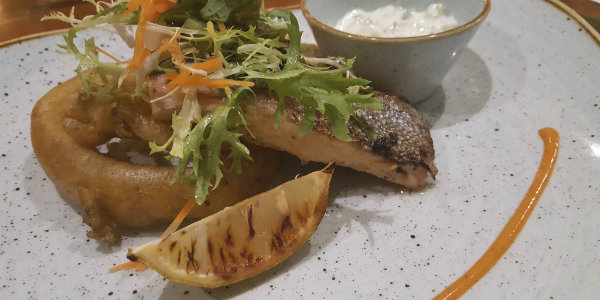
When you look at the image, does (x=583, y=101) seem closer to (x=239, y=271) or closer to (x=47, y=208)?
(x=239, y=271)

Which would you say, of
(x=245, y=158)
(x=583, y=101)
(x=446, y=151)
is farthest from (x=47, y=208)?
(x=583, y=101)

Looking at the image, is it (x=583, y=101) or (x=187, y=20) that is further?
Answer: (x=583, y=101)

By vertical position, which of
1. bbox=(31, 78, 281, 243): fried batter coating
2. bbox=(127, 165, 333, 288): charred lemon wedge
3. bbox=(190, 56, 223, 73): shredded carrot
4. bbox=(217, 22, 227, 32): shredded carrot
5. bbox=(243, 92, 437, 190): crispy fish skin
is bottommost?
bbox=(31, 78, 281, 243): fried batter coating

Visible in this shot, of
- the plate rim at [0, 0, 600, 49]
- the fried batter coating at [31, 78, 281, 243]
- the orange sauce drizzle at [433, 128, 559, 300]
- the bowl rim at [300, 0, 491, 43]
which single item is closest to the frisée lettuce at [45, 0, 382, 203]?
the fried batter coating at [31, 78, 281, 243]

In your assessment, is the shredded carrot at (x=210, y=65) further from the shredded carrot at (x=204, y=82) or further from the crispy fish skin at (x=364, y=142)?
the crispy fish skin at (x=364, y=142)

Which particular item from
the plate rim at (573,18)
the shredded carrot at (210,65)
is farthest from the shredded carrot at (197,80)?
the plate rim at (573,18)

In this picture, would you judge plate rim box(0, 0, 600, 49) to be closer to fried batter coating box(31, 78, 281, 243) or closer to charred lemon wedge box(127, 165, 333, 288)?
fried batter coating box(31, 78, 281, 243)
